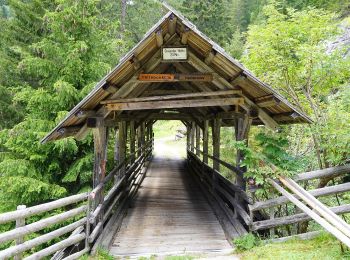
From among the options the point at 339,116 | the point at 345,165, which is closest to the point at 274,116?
the point at 339,116

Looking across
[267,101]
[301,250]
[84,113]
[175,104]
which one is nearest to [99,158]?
[84,113]

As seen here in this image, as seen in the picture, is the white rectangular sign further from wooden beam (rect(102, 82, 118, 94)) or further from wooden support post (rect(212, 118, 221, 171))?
wooden support post (rect(212, 118, 221, 171))

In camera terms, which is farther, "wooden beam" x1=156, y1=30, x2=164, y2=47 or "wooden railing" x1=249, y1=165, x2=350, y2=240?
"wooden beam" x1=156, y1=30, x2=164, y2=47

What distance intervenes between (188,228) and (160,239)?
0.96 metres

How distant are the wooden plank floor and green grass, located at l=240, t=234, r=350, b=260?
77 cm

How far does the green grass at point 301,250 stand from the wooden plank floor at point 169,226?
30.5 inches

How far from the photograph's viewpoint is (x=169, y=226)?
7.83 m

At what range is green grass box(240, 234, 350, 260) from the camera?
4.70 metres

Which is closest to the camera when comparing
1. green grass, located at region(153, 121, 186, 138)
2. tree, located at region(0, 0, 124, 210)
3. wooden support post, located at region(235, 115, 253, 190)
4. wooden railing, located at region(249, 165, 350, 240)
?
wooden railing, located at region(249, 165, 350, 240)

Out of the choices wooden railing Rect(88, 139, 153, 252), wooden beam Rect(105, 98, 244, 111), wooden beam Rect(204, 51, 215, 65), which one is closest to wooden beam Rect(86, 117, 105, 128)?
wooden beam Rect(105, 98, 244, 111)

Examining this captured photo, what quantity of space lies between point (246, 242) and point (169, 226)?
2.36 metres

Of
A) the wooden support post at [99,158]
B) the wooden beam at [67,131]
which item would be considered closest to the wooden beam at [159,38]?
the wooden support post at [99,158]

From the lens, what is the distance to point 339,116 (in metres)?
6.62

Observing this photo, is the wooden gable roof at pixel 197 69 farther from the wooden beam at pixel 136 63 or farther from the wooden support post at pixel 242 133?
the wooden support post at pixel 242 133
